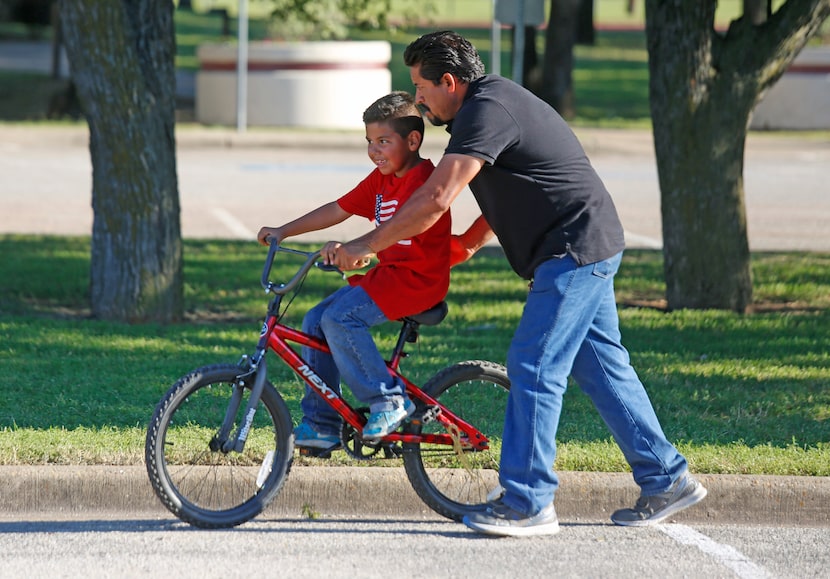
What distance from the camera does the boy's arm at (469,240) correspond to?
4.99 meters

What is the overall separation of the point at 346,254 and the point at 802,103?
22.5 meters

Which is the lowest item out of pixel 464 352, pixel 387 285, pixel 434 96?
pixel 464 352

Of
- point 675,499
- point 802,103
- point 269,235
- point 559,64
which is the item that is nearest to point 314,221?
point 269,235

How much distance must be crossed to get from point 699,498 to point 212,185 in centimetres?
1202

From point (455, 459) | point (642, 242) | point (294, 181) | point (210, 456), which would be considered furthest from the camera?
point (294, 181)

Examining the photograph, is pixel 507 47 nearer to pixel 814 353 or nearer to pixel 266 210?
pixel 266 210

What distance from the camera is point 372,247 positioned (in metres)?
4.52

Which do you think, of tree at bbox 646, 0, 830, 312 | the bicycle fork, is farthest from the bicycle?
tree at bbox 646, 0, 830, 312

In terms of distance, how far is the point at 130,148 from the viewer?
27.0 feet

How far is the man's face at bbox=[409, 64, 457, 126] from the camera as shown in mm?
4613

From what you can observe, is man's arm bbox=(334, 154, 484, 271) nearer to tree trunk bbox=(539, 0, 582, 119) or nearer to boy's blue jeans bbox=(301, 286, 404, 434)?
boy's blue jeans bbox=(301, 286, 404, 434)

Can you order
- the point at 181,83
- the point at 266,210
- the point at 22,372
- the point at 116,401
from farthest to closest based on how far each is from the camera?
the point at 181,83 → the point at 266,210 → the point at 22,372 → the point at 116,401

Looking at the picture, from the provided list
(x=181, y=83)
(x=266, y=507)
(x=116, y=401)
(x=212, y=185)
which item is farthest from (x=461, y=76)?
(x=181, y=83)

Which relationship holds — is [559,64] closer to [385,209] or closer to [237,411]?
[385,209]
